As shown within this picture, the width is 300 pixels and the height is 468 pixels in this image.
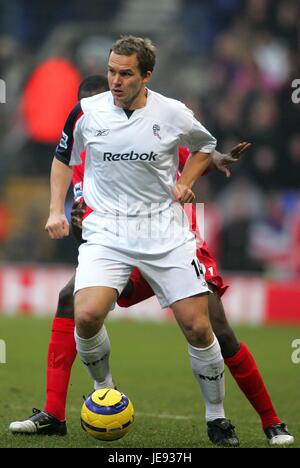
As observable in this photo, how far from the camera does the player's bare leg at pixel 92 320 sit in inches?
243

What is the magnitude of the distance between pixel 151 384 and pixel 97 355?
10.1 ft

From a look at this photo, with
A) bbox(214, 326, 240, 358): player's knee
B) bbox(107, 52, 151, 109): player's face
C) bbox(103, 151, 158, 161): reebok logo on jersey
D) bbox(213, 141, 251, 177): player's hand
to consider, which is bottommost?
bbox(214, 326, 240, 358): player's knee

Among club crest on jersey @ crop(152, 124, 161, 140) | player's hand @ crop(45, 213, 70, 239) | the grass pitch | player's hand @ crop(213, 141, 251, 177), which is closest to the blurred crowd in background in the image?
the grass pitch

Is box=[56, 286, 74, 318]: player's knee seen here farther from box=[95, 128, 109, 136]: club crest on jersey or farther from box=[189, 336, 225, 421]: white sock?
box=[95, 128, 109, 136]: club crest on jersey

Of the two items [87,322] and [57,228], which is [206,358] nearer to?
[87,322]

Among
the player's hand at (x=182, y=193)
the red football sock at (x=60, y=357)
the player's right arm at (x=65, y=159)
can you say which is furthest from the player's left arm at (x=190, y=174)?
the red football sock at (x=60, y=357)

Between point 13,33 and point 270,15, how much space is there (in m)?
Answer: 4.55

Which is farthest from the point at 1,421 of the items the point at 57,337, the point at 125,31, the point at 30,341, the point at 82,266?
the point at 125,31

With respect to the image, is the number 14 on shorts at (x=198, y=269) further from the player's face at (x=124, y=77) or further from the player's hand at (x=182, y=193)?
the player's face at (x=124, y=77)

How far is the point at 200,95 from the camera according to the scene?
1727 cm

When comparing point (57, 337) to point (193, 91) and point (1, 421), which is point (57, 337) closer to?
point (1, 421)

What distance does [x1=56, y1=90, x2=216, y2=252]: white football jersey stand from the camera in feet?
20.9

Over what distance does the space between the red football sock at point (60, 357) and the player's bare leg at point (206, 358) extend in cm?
85

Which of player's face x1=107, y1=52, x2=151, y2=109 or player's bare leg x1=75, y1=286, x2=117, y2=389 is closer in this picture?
player's bare leg x1=75, y1=286, x2=117, y2=389
